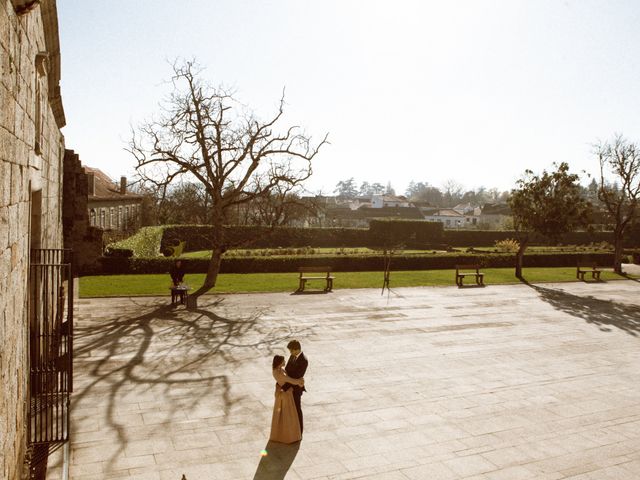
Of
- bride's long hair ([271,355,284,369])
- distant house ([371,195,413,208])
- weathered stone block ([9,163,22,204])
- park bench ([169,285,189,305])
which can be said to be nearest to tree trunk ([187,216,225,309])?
park bench ([169,285,189,305])

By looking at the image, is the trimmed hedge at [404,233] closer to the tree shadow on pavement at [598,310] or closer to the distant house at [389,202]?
the tree shadow on pavement at [598,310]

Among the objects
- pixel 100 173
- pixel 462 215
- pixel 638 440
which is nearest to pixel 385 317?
pixel 638 440

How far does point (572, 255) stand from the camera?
120 ft

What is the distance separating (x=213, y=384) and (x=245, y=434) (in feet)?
7.67

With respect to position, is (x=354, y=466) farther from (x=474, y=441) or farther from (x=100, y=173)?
(x=100, y=173)

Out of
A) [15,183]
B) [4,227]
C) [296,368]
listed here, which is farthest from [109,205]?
[4,227]

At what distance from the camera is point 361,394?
10.1 m

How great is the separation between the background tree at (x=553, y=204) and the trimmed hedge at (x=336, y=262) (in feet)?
15.8

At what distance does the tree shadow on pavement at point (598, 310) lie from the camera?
1728cm

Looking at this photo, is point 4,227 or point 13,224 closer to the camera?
point 4,227

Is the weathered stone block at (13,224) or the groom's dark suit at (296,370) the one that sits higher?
the weathered stone block at (13,224)

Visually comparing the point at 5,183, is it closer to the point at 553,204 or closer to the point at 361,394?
the point at 361,394

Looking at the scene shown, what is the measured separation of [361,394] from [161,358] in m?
4.70

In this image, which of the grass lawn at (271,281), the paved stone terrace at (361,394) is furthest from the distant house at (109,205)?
the paved stone terrace at (361,394)
